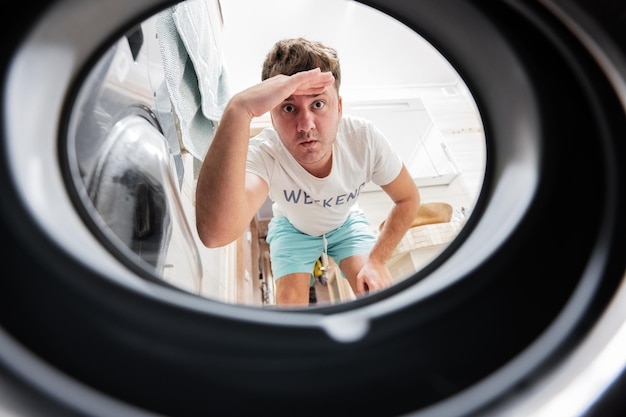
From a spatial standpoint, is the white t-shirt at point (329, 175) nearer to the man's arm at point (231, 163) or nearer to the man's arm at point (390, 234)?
the man's arm at point (390, 234)

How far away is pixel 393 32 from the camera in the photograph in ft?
6.48

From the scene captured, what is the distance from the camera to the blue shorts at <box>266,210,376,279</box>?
124cm

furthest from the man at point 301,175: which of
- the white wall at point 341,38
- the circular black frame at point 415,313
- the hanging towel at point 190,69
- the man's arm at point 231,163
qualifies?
the white wall at point 341,38

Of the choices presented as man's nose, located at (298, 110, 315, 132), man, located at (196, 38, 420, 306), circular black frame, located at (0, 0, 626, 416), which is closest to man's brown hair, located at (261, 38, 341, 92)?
man, located at (196, 38, 420, 306)

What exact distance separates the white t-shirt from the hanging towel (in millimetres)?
166

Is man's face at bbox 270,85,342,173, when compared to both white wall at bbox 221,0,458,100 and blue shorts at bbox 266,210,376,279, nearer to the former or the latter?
blue shorts at bbox 266,210,376,279

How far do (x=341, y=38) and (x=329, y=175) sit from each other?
1248 mm

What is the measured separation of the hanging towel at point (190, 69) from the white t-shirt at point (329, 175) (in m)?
0.17

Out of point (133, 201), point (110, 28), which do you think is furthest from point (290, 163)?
point (110, 28)

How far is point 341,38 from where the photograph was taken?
200 cm

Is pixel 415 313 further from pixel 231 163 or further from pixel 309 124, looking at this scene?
pixel 309 124

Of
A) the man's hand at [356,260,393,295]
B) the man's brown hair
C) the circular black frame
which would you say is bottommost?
the circular black frame

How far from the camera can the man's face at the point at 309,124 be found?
38.0 inches

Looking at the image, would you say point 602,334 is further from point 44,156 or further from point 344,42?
point 344,42
